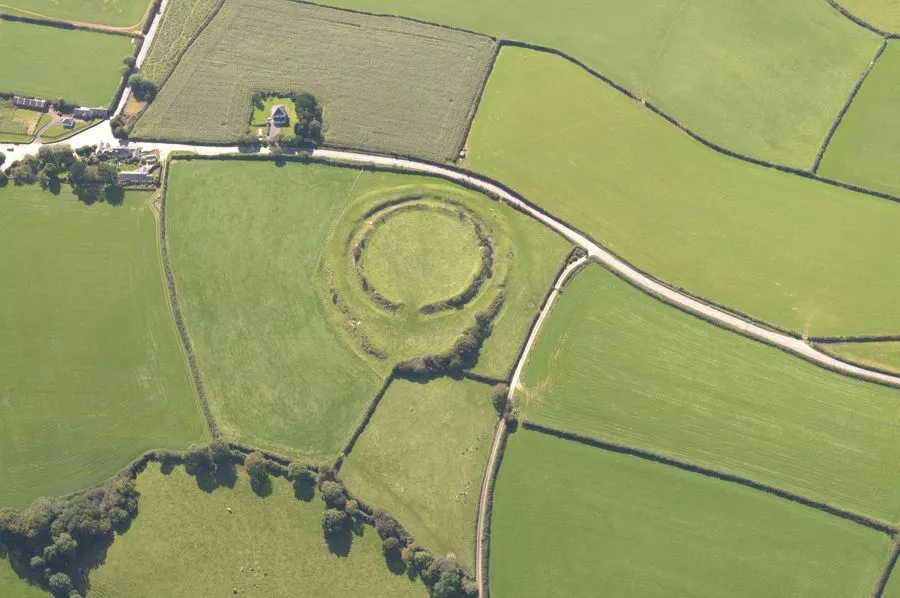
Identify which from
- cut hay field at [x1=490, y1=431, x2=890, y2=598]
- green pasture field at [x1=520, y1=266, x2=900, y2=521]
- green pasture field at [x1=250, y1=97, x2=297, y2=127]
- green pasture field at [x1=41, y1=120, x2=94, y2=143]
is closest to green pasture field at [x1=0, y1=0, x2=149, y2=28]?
green pasture field at [x1=41, y1=120, x2=94, y2=143]

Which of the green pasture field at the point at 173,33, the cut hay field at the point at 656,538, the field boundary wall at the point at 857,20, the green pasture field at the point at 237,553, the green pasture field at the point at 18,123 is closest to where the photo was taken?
the cut hay field at the point at 656,538

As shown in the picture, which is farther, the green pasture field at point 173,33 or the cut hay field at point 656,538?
the green pasture field at point 173,33

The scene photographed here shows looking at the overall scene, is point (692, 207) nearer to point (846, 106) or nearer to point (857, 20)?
point (846, 106)

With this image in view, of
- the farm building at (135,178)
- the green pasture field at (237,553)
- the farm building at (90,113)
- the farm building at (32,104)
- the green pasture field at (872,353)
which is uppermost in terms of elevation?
the green pasture field at (872,353)

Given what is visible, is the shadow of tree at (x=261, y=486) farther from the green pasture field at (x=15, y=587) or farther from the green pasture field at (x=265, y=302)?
the green pasture field at (x=15, y=587)

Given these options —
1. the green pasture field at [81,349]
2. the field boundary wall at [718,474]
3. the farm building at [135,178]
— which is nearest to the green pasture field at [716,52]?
the farm building at [135,178]

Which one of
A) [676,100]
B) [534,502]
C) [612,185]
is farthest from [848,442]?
[676,100]

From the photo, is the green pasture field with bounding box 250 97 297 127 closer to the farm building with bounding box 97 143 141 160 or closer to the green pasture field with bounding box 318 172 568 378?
the green pasture field with bounding box 318 172 568 378
